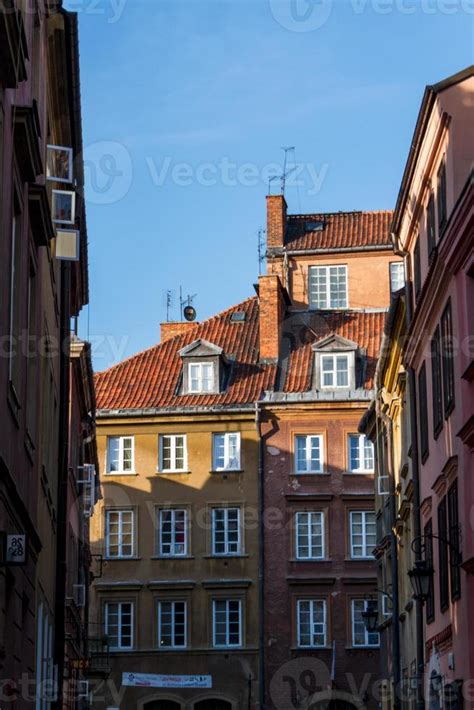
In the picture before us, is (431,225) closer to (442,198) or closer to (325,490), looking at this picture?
(442,198)

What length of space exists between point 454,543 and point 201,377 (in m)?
29.9

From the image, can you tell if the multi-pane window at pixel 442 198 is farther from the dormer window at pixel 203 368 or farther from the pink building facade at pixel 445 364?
the dormer window at pixel 203 368

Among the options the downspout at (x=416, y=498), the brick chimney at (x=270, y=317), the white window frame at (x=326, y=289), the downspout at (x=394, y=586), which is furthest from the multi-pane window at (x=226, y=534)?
the downspout at (x=416, y=498)

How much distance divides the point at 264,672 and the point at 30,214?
3227 cm

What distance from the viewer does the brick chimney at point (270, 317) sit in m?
50.7

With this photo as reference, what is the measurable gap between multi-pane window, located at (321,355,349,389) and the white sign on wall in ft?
37.2

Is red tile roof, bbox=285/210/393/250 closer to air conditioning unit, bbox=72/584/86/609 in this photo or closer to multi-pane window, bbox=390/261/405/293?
multi-pane window, bbox=390/261/405/293

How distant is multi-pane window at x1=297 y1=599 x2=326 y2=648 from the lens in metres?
46.1

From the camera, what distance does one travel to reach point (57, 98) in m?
22.2

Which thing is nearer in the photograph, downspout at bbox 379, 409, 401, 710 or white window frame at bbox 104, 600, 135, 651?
downspout at bbox 379, 409, 401, 710

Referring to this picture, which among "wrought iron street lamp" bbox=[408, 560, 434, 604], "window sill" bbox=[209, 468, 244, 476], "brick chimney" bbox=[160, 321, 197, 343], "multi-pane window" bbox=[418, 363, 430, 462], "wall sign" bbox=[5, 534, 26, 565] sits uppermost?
"brick chimney" bbox=[160, 321, 197, 343]

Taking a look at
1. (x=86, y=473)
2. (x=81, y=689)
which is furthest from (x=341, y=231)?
(x=81, y=689)

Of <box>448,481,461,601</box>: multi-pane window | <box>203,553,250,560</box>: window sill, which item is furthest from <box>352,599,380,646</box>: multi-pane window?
<box>448,481,461,601</box>: multi-pane window

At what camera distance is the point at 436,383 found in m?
23.5
